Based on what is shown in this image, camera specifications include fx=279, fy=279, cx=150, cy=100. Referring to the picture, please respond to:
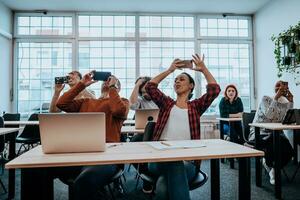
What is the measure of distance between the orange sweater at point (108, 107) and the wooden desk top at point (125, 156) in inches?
17.2

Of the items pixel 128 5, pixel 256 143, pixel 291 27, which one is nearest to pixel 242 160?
pixel 256 143

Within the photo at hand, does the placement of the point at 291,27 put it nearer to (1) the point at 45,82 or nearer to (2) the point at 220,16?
(2) the point at 220,16

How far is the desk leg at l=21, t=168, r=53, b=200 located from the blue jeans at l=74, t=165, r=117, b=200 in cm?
20

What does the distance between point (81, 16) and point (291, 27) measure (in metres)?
3.87

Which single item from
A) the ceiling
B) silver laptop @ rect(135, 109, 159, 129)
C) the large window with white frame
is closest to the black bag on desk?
silver laptop @ rect(135, 109, 159, 129)

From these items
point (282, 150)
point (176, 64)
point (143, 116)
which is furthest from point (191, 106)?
point (282, 150)

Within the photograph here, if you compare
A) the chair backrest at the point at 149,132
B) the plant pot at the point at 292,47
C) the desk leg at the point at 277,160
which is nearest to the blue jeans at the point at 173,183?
the chair backrest at the point at 149,132

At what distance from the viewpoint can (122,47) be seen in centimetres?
574

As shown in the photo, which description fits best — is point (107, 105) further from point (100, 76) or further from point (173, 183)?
point (173, 183)

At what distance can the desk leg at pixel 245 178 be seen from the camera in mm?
1479

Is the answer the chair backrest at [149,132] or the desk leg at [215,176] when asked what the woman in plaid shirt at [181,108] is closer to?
the chair backrest at [149,132]

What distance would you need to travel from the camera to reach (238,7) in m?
5.51

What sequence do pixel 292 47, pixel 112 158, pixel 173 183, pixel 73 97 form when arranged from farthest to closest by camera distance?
1. pixel 292 47
2. pixel 73 97
3. pixel 173 183
4. pixel 112 158

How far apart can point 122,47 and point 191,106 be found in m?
3.98
